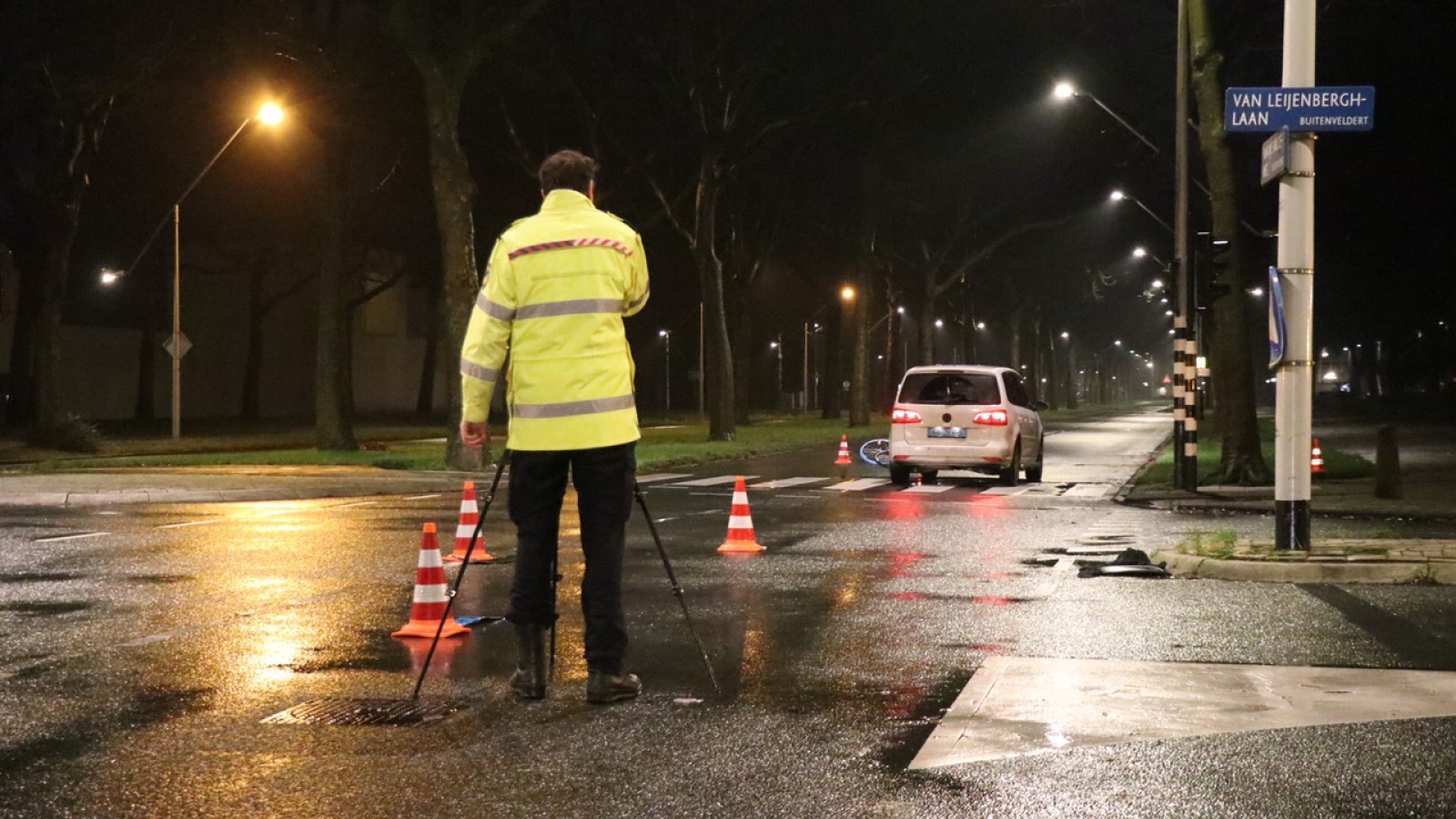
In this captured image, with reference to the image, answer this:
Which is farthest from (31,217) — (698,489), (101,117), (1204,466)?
(1204,466)

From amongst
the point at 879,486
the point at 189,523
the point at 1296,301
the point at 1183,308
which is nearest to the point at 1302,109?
the point at 1296,301

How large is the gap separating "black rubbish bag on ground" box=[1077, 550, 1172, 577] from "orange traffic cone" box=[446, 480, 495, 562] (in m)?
4.52

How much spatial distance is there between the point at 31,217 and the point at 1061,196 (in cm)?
3528

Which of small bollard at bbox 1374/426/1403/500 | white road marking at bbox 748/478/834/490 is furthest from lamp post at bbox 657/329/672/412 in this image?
small bollard at bbox 1374/426/1403/500

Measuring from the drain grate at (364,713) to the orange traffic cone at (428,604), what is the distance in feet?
5.85

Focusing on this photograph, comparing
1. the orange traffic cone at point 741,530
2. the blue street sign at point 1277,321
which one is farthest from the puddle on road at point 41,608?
the blue street sign at point 1277,321

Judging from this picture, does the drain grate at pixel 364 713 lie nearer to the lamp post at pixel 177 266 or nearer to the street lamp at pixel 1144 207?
the street lamp at pixel 1144 207

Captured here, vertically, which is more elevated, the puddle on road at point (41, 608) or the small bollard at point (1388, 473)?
the small bollard at point (1388, 473)

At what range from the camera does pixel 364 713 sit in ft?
21.9

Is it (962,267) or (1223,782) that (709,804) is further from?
(962,267)

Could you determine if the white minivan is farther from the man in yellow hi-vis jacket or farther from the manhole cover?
the manhole cover

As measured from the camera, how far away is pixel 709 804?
5.21 m

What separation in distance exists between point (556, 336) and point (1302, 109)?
7.34 m

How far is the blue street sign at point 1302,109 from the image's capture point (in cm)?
1177
